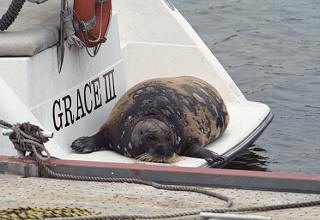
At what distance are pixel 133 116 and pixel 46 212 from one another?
119 inches

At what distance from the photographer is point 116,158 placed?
25.6 feet

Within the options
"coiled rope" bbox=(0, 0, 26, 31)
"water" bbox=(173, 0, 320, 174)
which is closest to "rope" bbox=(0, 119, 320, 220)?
"coiled rope" bbox=(0, 0, 26, 31)

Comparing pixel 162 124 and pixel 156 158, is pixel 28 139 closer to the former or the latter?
pixel 156 158

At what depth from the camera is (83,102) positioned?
8.09m

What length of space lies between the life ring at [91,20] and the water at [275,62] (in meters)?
1.93

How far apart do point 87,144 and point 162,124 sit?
564 millimetres

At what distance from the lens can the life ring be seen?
7695 mm

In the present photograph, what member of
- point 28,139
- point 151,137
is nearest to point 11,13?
point 151,137

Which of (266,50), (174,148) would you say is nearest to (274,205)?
(174,148)

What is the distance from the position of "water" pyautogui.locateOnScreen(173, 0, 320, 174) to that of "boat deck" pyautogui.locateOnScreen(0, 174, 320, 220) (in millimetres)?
3775

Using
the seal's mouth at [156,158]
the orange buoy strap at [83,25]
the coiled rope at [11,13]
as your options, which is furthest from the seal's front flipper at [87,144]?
the coiled rope at [11,13]

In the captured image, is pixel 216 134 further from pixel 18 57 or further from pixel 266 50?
pixel 266 50

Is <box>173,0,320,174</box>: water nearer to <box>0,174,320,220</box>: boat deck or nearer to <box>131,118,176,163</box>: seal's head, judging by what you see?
<box>131,118,176,163</box>: seal's head

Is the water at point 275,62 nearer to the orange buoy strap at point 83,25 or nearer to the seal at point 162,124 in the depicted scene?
the seal at point 162,124
